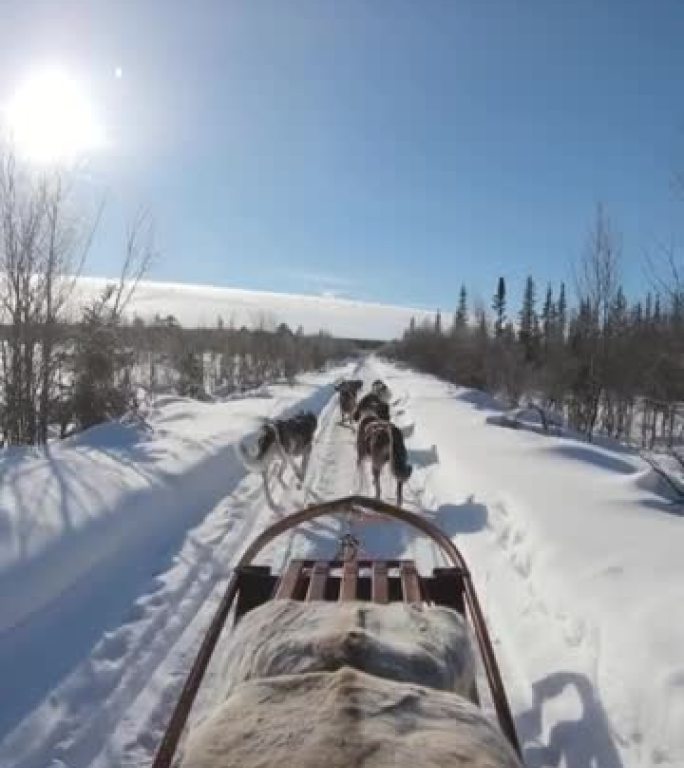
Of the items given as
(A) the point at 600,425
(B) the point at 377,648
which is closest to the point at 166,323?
(A) the point at 600,425

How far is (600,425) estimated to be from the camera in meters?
26.7

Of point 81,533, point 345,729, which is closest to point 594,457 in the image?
point 81,533

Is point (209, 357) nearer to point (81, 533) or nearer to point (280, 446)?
point (280, 446)

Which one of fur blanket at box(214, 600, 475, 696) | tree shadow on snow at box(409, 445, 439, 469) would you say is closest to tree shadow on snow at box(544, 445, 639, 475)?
tree shadow on snow at box(409, 445, 439, 469)

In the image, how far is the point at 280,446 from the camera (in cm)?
811

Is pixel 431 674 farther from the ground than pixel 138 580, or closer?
farther from the ground

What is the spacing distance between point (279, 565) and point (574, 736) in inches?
109

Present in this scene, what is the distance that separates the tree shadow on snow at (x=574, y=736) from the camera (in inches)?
108

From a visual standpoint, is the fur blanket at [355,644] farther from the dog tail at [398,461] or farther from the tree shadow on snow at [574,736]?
the dog tail at [398,461]

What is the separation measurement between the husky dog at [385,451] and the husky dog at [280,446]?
2.71 feet

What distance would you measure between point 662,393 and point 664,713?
58.9 feet

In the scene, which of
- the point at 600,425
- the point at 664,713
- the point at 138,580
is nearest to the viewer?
the point at 664,713

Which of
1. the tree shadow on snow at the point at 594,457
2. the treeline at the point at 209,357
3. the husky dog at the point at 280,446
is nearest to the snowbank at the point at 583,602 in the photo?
the tree shadow on snow at the point at 594,457

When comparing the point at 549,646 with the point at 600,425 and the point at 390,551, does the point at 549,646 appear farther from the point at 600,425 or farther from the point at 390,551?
the point at 600,425
